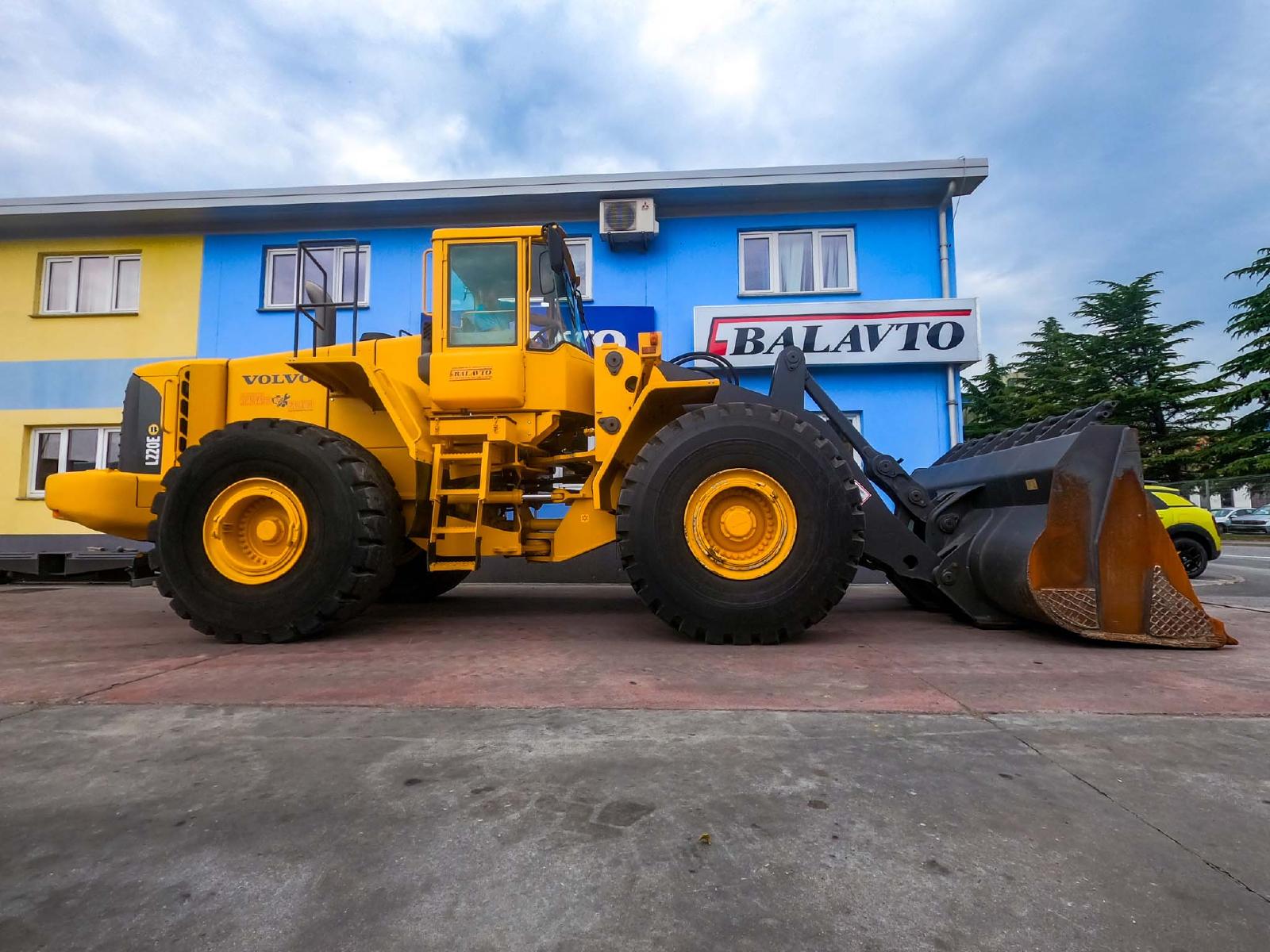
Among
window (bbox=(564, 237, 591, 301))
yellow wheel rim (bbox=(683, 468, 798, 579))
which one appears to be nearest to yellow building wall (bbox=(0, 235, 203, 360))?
window (bbox=(564, 237, 591, 301))

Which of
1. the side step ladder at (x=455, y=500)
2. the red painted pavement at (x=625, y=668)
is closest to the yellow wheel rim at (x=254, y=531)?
the red painted pavement at (x=625, y=668)

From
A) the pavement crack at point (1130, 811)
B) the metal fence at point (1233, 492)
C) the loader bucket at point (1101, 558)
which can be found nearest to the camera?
the pavement crack at point (1130, 811)

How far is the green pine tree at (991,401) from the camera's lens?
37406mm

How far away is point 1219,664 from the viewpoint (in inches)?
143

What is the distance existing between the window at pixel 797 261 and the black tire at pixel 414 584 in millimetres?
6309

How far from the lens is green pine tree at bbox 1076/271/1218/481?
31531 mm

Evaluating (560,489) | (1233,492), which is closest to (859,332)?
(560,489)

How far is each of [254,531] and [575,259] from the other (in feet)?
23.2

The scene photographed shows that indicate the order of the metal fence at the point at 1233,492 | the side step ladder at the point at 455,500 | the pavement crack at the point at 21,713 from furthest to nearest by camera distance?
the metal fence at the point at 1233,492, the side step ladder at the point at 455,500, the pavement crack at the point at 21,713

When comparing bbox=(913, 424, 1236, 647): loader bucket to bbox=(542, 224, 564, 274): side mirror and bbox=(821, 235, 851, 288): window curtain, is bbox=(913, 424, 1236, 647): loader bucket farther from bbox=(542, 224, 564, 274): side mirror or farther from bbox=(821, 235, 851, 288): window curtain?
bbox=(821, 235, 851, 288): window curtain

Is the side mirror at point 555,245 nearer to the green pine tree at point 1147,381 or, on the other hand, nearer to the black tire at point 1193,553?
the black tire at point 1193,553

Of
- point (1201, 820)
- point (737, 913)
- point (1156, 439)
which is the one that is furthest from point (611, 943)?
point (1156, 439)

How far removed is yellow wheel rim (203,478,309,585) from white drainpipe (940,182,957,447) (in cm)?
862

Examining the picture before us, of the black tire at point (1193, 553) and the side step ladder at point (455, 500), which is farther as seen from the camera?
the black tire at point (1193, 553)
